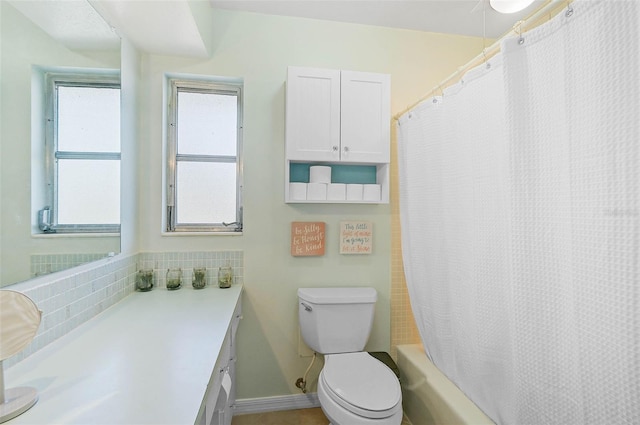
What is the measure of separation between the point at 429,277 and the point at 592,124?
101 centimetres

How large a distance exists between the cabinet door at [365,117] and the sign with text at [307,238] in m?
0.48

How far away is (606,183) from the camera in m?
0.77

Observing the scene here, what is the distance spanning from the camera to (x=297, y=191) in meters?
1.76

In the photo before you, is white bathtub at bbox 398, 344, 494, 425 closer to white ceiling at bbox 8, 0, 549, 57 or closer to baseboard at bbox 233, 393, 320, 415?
baseboard at bbox 233, 393, 320, 415

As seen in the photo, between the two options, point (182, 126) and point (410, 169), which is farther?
point (182, 126)

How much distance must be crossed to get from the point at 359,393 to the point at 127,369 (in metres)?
0.94

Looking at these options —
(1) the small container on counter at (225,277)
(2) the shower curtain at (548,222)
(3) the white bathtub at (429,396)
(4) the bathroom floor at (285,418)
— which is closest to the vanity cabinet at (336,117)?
(2) the shower curtain at (548,222)

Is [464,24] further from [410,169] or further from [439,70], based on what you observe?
[410,169]

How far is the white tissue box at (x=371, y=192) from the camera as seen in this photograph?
184 cm

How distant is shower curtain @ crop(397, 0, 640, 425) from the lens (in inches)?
29.3

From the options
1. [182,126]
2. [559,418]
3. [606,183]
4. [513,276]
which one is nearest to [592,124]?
[606,183]

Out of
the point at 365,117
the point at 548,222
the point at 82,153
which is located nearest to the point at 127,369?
the point at 82,153

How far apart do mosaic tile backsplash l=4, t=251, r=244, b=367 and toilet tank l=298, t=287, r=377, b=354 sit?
0.49m

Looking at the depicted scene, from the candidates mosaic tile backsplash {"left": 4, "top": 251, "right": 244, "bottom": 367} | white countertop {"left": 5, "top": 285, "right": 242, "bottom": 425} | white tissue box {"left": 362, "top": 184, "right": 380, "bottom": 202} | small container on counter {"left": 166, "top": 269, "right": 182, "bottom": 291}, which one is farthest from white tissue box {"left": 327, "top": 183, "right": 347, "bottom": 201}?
small container on counter {"left": 166, "top": 269, "right": 182, "bottom": 291}
